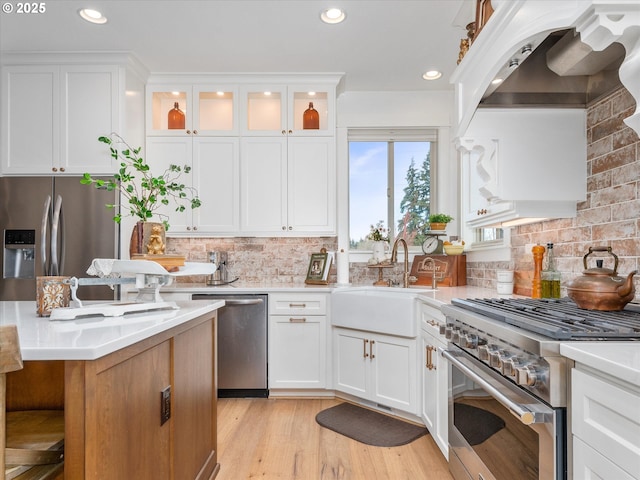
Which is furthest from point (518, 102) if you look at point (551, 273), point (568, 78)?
point (551, 273)

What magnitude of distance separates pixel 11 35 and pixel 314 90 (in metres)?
2.31

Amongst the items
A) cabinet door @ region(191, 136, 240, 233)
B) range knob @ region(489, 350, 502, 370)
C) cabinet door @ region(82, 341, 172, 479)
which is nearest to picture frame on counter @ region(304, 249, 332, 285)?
cabinet door @ region(191, 136, 240, 233)

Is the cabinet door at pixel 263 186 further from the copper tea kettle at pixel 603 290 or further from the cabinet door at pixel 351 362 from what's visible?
Answer: the copper tea kettle at pixel 603 290

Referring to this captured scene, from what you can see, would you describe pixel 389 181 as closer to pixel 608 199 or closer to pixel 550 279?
pixel 550 279

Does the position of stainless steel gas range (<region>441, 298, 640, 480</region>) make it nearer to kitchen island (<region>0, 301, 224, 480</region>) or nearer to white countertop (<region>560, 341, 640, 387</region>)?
white countertop (<region>560, 341, 640, 387</region>)

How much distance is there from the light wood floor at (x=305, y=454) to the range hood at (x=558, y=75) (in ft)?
6.28

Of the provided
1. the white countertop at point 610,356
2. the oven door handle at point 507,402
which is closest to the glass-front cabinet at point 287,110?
the oven door handle at point 507,402

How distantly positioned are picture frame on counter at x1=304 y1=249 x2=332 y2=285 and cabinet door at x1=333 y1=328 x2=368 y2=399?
499mm

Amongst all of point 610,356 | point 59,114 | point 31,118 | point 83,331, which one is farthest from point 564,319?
point 31,118

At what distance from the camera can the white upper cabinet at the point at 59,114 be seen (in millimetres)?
3297

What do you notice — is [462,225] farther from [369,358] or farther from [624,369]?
[624,369]

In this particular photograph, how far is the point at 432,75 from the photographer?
3578 millimetres

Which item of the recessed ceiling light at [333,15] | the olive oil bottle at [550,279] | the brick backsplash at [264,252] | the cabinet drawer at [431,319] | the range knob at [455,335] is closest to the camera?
the range knob at [455,335]

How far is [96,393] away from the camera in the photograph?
40.8 inches
